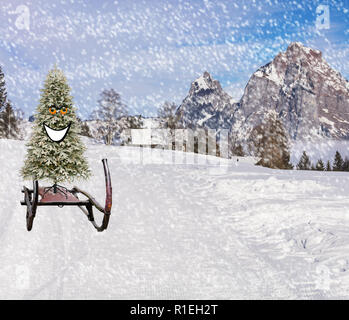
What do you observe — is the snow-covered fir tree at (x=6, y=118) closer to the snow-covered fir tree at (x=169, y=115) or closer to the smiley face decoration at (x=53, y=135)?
the snow-covered fir tree at (x=169, y=115)

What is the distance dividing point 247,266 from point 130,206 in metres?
5.99

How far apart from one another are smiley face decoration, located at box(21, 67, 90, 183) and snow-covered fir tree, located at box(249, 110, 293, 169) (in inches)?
1808

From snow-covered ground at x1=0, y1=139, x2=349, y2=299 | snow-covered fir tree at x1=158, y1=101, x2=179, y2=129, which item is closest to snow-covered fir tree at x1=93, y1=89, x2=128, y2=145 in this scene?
snow-covered fir tree at x1=158, y1=101, x2=179, y2=129

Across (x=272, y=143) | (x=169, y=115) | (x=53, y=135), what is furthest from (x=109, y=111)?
(x=53, y=135)

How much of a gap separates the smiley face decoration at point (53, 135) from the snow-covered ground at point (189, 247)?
1.22 meters

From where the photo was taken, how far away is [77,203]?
9.63 metres

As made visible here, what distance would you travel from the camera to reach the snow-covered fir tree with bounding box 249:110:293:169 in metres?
54.4

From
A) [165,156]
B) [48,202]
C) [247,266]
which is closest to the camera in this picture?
[247,266]

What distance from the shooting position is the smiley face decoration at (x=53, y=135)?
9695 mm

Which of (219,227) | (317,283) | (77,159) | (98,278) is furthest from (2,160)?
(317,283)

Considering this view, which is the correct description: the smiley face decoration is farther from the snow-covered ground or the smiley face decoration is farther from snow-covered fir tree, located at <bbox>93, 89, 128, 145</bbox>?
snow-covered fir tree, located at <bbox>93, 89, 128, 145</bbox>

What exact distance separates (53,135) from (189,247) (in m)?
4.06
